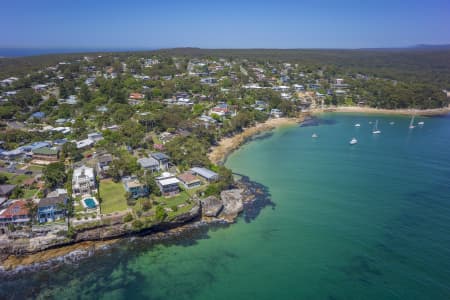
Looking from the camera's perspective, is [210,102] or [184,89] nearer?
[210,102]

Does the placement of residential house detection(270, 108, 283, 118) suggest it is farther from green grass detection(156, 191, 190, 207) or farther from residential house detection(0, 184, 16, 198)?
residential house detection(0, 184, 16, 198)

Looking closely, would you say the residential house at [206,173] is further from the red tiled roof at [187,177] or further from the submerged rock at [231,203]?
the submerged rock at [231,203]

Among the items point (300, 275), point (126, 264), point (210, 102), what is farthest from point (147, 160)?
point (210, 102)

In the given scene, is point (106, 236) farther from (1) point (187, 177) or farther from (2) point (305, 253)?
(2) point (305, 253)

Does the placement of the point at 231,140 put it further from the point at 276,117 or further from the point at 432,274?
the point at 432,274

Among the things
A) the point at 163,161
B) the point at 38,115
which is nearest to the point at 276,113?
the point at 163,161

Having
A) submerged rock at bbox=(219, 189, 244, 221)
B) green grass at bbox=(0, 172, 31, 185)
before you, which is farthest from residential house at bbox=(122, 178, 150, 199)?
green grass at bbox=(0, 172, 31, 185)
